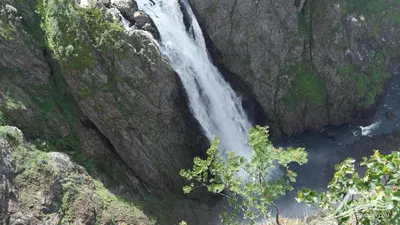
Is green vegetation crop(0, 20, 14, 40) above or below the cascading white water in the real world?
below

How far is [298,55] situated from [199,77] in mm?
10190

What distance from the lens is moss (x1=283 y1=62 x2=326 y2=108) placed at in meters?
29.7

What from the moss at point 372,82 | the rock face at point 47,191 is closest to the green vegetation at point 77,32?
the rock face at point 47,191

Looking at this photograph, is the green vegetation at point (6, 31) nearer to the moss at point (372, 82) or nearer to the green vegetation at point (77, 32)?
the green vegetation at point (77, 32)

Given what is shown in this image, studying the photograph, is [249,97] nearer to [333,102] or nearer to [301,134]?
[301,134]

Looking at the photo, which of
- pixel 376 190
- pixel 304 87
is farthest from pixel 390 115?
pixel 376 190

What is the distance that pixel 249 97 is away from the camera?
29.6 m

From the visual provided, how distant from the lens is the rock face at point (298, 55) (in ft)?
93.7

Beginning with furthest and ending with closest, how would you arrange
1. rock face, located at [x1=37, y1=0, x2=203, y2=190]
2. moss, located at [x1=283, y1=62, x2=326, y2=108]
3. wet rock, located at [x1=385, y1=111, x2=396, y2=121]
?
wet rock, located at [x1=385, y1=111, x2=396, y2=121], moss, located at [x1=283, y1=62, x2=326, y2=108], rock face, located at [x1=37, y1=0, x2=203, y2=190]

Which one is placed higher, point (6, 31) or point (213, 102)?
point (213, 102)

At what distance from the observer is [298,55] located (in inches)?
1161

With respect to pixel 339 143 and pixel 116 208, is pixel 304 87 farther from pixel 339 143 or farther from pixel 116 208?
pixel 116 208

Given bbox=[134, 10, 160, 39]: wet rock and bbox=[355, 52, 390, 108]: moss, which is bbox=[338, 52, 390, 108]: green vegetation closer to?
bbox=[355, 52, 390, 108]: moss

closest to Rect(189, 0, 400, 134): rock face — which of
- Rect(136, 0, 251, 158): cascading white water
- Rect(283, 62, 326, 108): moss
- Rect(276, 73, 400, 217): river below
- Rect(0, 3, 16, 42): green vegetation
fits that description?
Rect(283, 62, 326, 108): moss
